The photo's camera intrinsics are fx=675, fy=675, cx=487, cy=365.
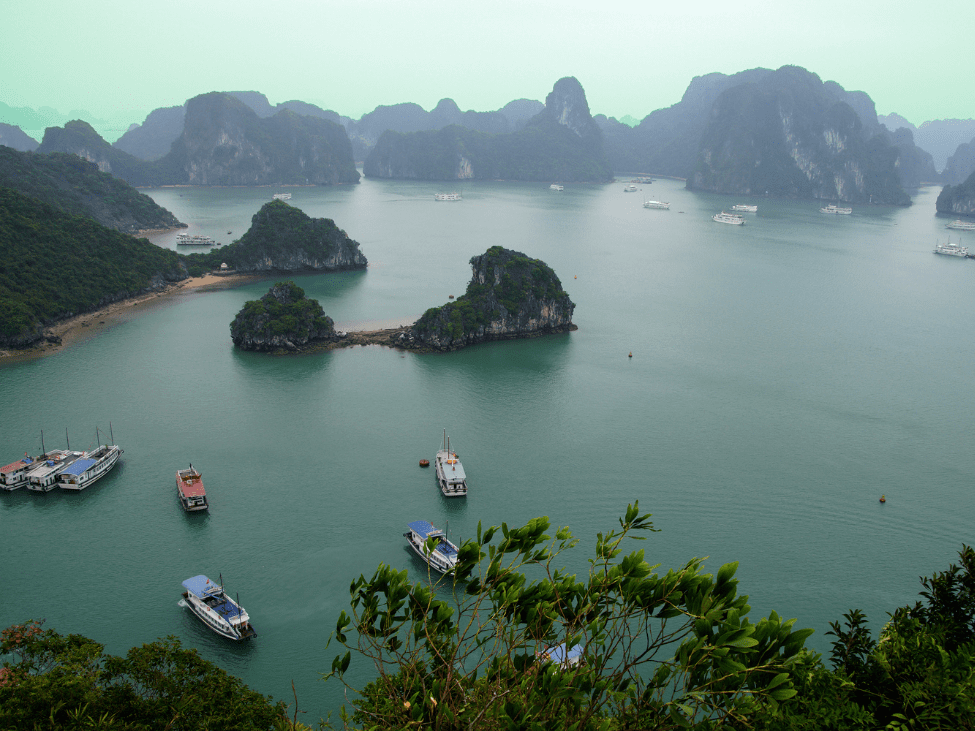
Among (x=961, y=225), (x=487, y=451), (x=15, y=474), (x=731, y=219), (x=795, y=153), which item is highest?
(x=795, y=153)

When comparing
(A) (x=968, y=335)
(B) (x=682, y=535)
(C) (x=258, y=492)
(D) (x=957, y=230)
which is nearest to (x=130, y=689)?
(C) (x=258, y=492)

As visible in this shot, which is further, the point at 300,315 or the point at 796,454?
the point at 300,315

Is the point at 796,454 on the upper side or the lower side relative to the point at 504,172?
lower

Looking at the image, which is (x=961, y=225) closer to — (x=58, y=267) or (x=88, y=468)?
(x=58, y=267)

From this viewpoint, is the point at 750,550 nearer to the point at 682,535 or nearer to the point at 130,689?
the point at 682,535

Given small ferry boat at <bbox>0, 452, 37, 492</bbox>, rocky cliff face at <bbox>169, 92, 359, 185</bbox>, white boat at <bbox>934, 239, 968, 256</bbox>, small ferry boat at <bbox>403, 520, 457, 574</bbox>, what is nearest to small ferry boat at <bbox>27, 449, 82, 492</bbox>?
small ferry boat at <bbox>0, 452, 37, 492</bbox>

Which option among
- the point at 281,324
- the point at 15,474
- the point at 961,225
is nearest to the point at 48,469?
the point at 15,474
